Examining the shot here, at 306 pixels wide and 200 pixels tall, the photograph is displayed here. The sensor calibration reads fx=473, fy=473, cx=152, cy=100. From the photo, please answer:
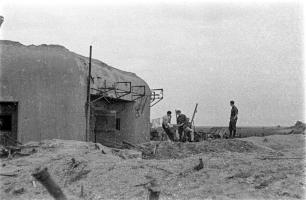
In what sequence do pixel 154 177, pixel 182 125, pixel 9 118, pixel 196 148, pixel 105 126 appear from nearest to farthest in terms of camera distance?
pixel 154 177, pixel 196 148, pixel 9 118, pixel 182 125, pixel 105 126

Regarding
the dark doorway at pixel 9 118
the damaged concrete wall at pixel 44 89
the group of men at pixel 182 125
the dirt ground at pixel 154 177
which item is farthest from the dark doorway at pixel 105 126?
the dirt ground at pixel 154 177

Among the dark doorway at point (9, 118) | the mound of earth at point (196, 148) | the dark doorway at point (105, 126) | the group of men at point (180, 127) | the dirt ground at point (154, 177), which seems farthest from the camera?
the dark doorway at point (105, 126)

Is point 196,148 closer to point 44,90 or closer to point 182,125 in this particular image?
point 182,125

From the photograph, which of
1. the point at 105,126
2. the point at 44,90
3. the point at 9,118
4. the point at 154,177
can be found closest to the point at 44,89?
the point at 44,90

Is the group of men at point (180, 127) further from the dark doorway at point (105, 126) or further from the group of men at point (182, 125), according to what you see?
the dark doorway at point (105, 126)

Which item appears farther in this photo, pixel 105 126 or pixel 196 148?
pixel 105 126

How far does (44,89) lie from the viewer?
16375mm

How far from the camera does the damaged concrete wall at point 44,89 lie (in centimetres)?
1611

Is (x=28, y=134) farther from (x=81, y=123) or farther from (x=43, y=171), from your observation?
(x=43, y=171)

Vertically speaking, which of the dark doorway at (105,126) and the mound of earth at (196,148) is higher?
the dark doorway at (105,126)

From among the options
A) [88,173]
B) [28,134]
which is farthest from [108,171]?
[28,134]

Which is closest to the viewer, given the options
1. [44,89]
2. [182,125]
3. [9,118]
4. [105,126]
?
[9,118]

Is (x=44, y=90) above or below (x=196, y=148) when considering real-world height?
above

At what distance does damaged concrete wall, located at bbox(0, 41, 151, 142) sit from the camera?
52.9 ft
